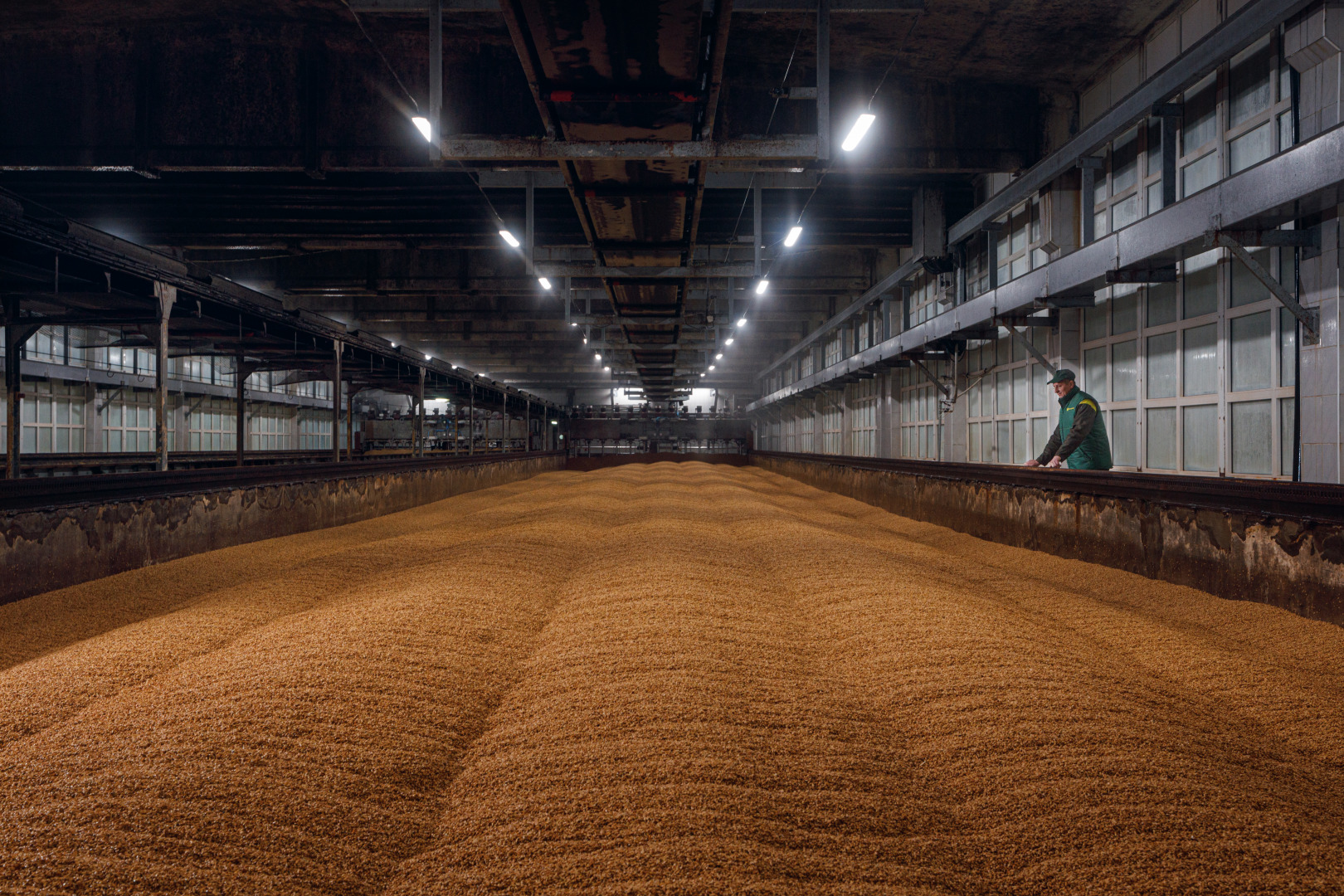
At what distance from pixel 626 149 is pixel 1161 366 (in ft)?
19.3

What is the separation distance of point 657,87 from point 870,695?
3836 mm

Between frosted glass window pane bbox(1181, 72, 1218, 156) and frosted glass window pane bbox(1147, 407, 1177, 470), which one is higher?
frosted glass window pane bbox(1181, 72, 1218, 156)

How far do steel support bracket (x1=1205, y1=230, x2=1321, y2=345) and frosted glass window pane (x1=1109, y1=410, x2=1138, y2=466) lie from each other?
8.31 feet

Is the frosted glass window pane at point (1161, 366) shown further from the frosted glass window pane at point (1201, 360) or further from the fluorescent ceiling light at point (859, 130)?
the fluorescent ceiling light at point (859, 130)

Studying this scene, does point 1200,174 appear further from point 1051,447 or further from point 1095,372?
point 1051,447

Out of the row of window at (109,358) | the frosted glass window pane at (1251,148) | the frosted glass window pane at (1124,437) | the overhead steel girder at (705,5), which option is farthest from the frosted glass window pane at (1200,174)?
the row of window at (109,358)

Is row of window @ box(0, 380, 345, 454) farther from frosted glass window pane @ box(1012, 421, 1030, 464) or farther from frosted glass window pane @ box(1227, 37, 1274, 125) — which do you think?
frosted glass window pane @ box(1227, 37, 1274, 125)

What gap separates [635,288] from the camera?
30.6 ft

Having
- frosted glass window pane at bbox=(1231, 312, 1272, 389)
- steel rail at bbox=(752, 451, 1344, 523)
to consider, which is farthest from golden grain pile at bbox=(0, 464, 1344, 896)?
frosted glass window pane at bbox=(1231, 312, 1272, 389)

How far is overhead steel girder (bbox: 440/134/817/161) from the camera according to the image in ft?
15.6

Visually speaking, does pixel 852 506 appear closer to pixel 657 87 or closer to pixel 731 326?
pixel 731 326

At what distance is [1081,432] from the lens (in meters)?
5.89

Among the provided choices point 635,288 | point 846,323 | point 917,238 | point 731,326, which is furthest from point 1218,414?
point 846,323

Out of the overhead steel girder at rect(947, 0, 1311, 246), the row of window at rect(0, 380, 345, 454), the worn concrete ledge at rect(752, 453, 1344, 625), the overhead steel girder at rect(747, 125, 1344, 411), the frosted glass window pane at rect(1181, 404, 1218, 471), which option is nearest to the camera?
the worn concrete ledge at rect(752, 453, 1344, 625)
